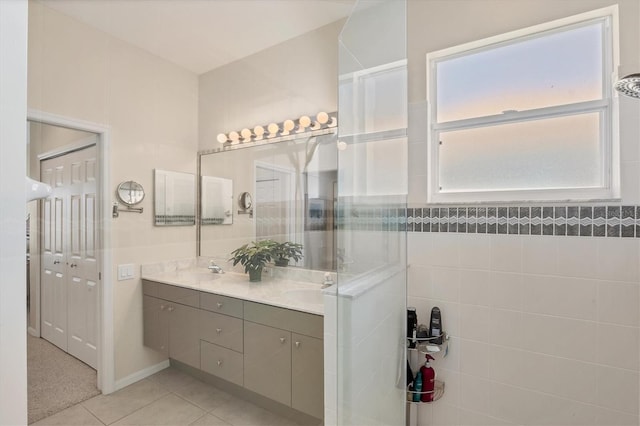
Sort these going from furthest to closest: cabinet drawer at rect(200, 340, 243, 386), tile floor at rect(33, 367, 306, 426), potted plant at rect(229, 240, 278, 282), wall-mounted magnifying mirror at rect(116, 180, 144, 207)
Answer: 1. potted plant at rect(229, 240, 278, 282)
2. cabinet drawer at rect(200, 340, 243, 386)
3. wall-mounted magnifying mirror at rect(116, 180, 144, 207)
4. tile floor at rect(33, 367, 306, 426)

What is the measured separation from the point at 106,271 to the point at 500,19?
2.30 m

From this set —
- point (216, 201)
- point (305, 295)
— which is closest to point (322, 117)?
point (216, 201)

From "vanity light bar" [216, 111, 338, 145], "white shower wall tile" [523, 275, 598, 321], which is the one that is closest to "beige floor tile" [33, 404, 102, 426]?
"vanity light bar" [216, 111, 338, 145]

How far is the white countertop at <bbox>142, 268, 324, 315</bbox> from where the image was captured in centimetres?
169

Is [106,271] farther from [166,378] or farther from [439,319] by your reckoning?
[439,319]

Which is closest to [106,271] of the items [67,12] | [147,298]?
[147,298]

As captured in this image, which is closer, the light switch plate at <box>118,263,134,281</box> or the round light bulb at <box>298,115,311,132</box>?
the light switch plate at <box>118,263,134,281</box>

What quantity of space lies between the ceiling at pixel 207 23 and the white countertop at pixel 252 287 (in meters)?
1.16

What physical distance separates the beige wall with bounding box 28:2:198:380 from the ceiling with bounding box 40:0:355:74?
0.08 meters

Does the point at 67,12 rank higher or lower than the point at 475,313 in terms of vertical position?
higher

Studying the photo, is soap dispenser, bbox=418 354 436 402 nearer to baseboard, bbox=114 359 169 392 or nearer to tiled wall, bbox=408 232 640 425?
tiled wall, bbox=408 232 640 425

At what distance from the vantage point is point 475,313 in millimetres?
1677

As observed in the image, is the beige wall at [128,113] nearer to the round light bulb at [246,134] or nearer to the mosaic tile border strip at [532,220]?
the round light bulb at [246,134]

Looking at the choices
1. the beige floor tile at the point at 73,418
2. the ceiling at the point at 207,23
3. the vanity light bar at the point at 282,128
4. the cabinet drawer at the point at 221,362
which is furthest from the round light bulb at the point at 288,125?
the beige floor tile at the point at 73,418
